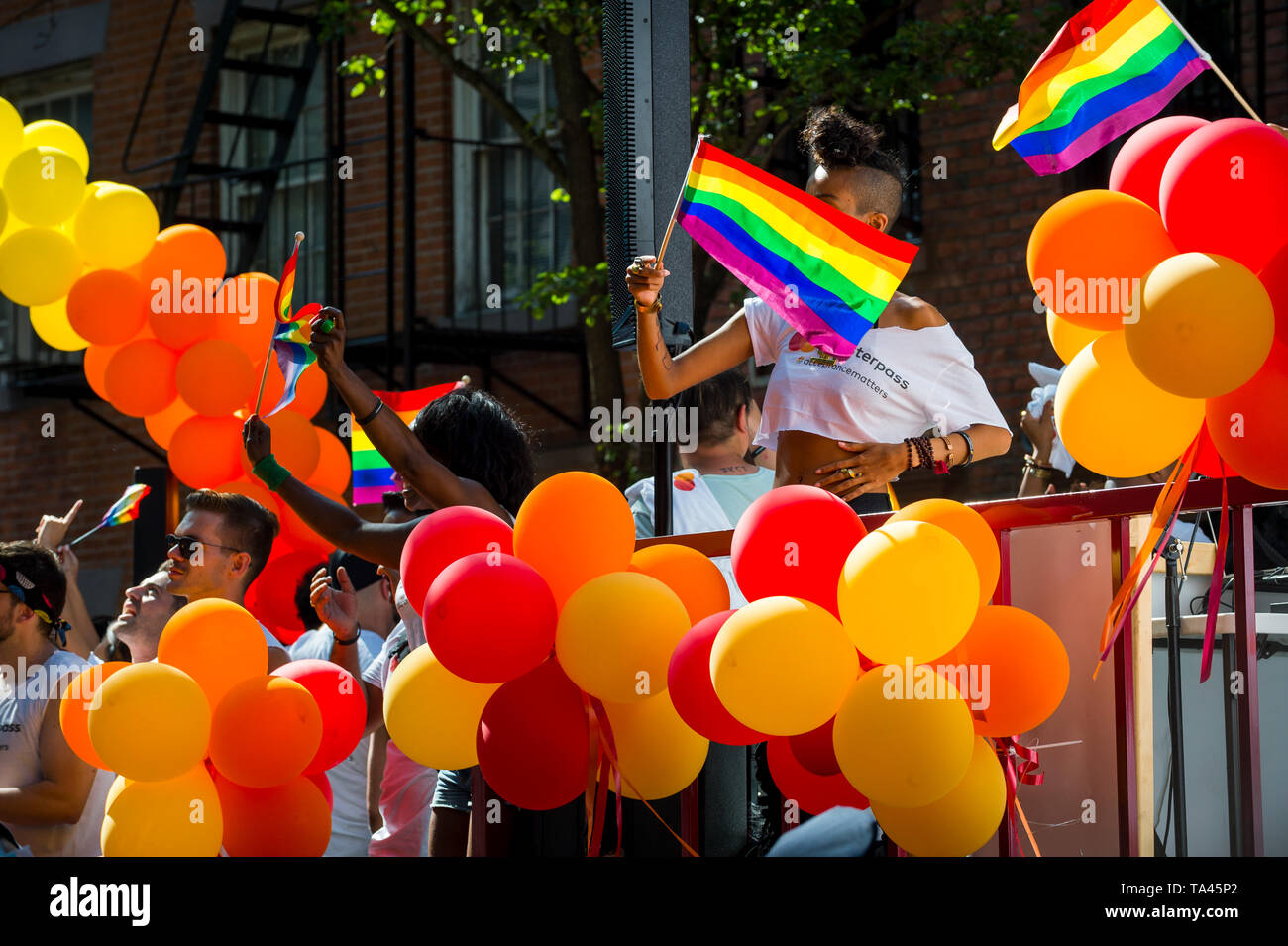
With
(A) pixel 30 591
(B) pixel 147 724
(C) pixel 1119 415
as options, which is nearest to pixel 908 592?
(C) pixel 1119 415

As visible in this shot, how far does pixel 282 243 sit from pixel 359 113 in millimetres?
1143

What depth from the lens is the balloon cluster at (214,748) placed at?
362 cm

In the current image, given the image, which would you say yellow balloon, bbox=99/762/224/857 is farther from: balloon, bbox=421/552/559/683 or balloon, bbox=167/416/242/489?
balloon, bbox=167/416/242/489

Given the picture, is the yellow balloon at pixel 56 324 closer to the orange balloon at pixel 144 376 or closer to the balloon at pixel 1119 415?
the orange balloon at pixel 144 376

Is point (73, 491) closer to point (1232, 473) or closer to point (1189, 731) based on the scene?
point (1189, 731)

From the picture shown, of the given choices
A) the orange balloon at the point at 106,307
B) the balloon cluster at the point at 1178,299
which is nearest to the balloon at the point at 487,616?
the balloon cluster at the point at 1178,299

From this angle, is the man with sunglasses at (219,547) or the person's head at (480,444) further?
the man with sunglasses at (219,547)

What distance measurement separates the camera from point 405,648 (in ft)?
14.1

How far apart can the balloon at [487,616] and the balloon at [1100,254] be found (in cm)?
116

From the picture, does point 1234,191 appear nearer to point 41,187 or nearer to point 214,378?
point 214,378

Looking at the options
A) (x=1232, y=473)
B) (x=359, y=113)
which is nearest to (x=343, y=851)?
(x=1232, y=473)

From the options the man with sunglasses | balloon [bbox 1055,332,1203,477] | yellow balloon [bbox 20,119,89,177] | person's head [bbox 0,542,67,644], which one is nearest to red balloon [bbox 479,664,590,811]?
balloon [bbox 1055,332,1203,477]

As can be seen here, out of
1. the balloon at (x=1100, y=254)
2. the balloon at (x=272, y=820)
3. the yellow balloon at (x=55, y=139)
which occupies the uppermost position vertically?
the yellow balloon at (x=55, y=139)

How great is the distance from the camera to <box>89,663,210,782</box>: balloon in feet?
11.8
